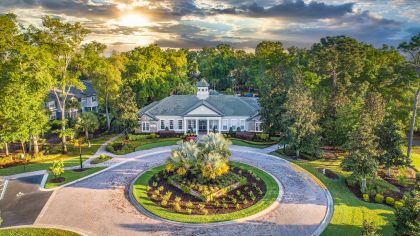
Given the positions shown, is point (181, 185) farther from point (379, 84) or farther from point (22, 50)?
point (379, 84)

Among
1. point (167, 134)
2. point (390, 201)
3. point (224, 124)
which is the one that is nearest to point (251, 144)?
point (224, 124)

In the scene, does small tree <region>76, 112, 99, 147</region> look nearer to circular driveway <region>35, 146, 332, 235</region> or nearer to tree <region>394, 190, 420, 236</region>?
circular driveway <region>35, 146, 332, 235</region>

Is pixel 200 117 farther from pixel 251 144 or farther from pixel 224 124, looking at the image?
pixel 251 144

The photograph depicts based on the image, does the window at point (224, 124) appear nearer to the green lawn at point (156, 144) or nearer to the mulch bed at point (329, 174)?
the green lawn at point (156, 144)

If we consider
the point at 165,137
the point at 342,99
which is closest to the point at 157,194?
the point at 165,137

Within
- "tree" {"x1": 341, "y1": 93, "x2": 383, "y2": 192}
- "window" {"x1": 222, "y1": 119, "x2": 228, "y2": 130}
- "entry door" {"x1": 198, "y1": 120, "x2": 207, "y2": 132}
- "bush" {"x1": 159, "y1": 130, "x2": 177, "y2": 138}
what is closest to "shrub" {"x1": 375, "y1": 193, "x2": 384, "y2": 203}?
"tree" {"x1": 341, "y1": 93, "x2": 383, "y2": 192}
